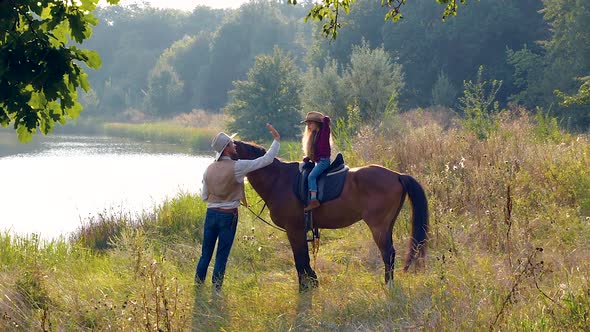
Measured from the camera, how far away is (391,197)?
747 cm

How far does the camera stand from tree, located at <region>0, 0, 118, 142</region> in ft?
15.1

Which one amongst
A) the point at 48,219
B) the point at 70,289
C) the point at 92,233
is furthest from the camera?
the point at 48,219

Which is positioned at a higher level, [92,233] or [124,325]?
[124,325]

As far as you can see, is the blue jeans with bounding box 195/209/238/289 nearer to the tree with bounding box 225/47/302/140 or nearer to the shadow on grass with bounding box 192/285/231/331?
the shadow on grass with bounding box 192/285/231/331

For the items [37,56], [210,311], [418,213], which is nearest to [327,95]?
[418,213]

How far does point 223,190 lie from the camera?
23.7 ft

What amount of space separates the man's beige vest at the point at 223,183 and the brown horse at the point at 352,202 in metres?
0.32

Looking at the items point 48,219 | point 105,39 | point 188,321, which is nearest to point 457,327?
point 188,321

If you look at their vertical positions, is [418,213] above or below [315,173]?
below

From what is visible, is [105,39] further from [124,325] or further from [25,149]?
[124,325]

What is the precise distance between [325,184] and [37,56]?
12.5 ft

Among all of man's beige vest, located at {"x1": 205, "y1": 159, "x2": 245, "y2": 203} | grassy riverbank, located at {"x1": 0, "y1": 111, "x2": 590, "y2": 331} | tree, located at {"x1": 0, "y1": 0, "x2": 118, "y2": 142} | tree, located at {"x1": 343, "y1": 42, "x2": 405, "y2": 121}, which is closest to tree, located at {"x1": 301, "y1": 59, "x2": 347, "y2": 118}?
tree, located at {"x1": 343, "y1": 42, "x2": 405, "y2": 121}

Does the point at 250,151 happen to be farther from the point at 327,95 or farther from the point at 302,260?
the point at 327,95

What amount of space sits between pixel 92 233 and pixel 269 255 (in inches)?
208
